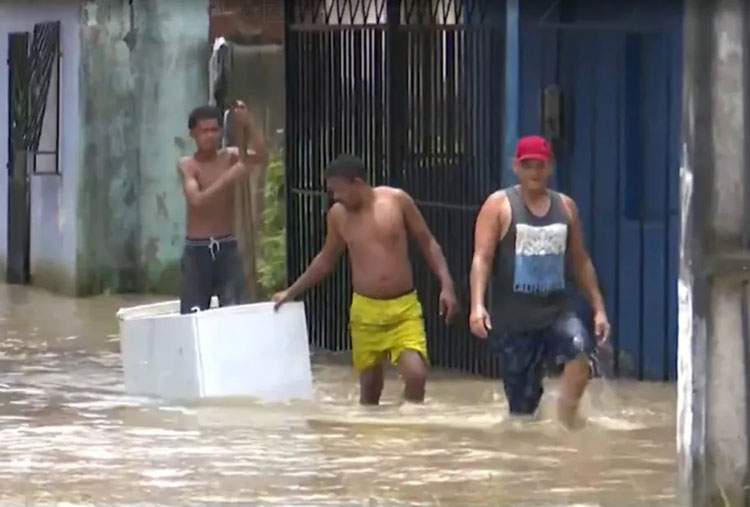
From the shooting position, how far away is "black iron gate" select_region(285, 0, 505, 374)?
12.5 meters

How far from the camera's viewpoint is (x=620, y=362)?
40.6 feet

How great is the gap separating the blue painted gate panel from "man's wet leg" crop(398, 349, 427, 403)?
6.63 ft

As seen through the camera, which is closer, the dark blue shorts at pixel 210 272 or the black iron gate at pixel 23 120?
the dark blue shorts at pixel 210 272

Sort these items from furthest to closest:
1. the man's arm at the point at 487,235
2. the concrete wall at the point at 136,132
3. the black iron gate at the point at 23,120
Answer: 1. the black iron gate at the point at 23,120
2. the concrete wall at the point at 136,132
3. the man's arm at the point at 487,235

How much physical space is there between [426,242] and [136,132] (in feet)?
26.9

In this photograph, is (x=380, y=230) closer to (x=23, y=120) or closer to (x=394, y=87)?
(x=394, y=87)

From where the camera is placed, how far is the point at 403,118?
13195 mm

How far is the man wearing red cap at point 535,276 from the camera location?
9.55 metres

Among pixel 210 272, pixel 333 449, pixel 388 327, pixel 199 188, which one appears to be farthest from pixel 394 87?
pixel 333 449

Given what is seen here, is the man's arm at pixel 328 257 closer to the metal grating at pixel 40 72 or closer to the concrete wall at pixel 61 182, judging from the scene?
the concrete wall at pixel 61 182

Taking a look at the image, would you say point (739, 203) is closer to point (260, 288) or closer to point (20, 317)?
point (260, 288)

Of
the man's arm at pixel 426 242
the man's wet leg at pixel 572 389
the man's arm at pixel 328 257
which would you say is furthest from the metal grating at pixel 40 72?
the man's wet leg at pixel 572 389

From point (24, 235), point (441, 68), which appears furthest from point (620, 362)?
point (24, 235)

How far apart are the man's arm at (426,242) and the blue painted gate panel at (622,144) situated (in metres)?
1.97
